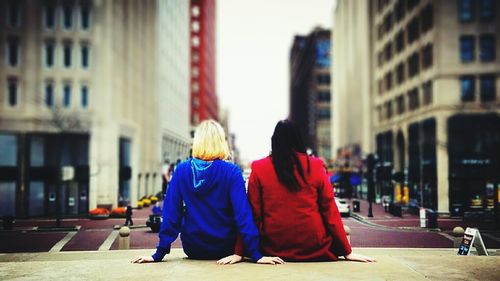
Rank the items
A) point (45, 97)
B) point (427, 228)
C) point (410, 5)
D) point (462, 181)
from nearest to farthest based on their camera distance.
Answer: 1. point (427, 228)
2. point (462, 181)
3. point (45, 97)
4. point (410, 5)

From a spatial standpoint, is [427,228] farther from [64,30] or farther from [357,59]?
[357,59]

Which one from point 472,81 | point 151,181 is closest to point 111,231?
point 472,81

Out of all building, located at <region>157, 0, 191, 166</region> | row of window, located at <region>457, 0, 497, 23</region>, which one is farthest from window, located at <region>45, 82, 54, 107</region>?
row of window, located at <region>457, 0, 497, 23</region>

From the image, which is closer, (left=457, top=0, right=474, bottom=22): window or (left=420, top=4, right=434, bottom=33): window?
(left=457, top=0, right=474, bottom=22): window

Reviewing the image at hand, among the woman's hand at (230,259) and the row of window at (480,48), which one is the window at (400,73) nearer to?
the row of window at (480,48)

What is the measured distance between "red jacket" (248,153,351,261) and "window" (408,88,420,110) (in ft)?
173

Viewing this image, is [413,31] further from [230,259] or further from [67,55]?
[230,259]

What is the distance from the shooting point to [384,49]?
237ft

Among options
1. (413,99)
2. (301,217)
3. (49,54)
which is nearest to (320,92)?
(413,99)

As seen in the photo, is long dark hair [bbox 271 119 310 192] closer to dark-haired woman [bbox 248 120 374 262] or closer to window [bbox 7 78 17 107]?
dark-haired woman [bbox 248 120 374 262]

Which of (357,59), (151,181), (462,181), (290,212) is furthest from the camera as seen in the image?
(357,59)

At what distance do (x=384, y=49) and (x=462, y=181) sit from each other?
2629 cm

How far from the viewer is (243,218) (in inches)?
264

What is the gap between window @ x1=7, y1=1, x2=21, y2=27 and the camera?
53.7 m
